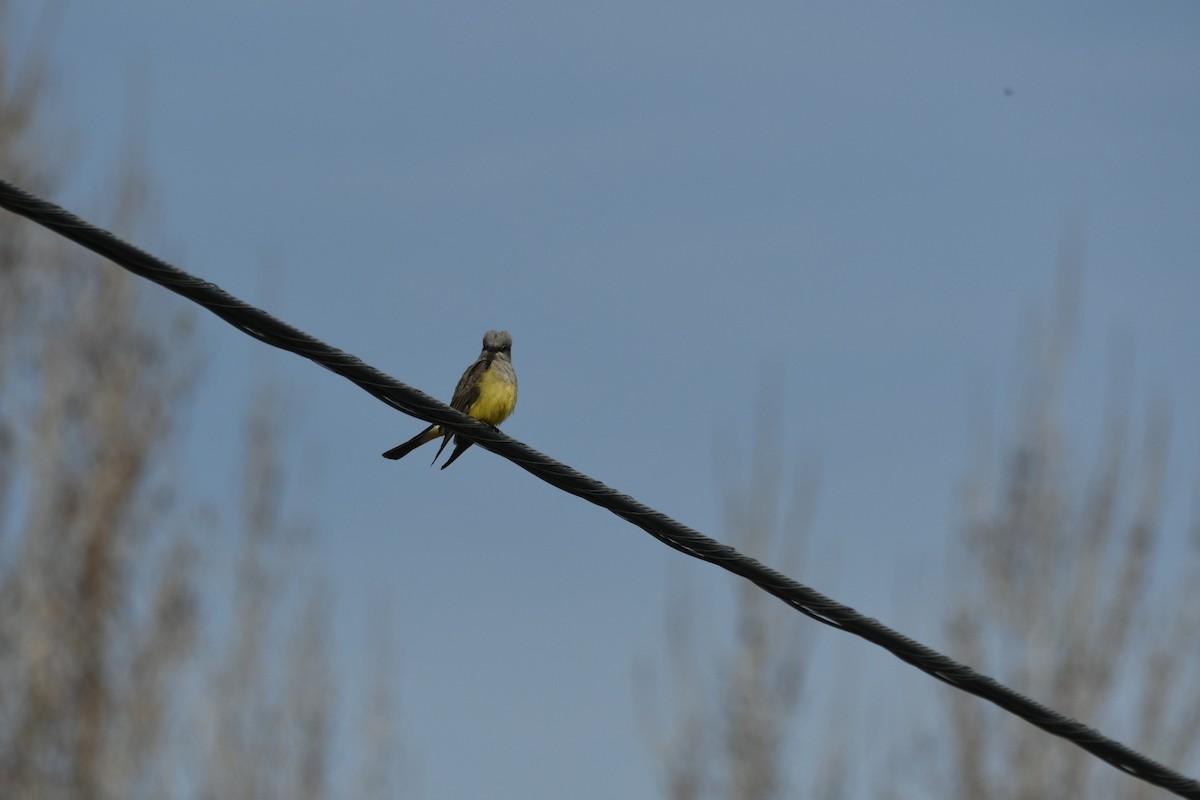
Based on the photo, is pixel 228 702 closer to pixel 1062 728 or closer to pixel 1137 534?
pixel 1137 534

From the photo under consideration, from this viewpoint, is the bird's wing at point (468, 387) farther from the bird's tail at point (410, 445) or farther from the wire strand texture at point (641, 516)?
the wire strand texture at point (641, 516)

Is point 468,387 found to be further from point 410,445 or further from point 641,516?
point 641,516

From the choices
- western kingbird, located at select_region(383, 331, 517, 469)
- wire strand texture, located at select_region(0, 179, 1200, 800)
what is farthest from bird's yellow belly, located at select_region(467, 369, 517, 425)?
wire strand texture, located at select_region(0, 179, 1200, 800)

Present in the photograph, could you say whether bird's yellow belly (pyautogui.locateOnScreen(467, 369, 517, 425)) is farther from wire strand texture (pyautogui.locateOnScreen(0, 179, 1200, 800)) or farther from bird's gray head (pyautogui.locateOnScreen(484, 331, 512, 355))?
wire strand texture (pyautogui.locateOnScreen(0, 179, 1200, 800))

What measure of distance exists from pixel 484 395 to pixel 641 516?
3.39m

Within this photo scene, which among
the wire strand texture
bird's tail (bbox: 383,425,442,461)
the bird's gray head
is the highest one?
the bird's gray head

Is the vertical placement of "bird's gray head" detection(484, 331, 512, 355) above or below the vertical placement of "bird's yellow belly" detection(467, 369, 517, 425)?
above

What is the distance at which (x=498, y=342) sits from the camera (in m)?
8.70

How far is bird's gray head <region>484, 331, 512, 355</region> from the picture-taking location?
8.66 meters

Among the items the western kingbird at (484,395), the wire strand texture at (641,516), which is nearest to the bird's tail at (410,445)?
the western kingbird at (484,395)

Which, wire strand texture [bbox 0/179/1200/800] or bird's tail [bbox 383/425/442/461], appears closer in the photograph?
wire strand texture [bbox 0/179/1200/800]

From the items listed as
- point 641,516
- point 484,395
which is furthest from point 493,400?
point 641,516

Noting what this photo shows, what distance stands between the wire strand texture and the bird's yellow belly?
127 inches

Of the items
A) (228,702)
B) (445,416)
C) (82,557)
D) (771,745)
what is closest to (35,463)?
(82,557)
